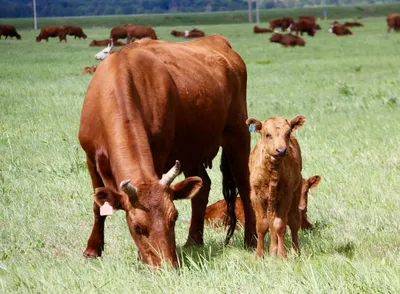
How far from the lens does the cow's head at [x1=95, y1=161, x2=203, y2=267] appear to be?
6.22 meters

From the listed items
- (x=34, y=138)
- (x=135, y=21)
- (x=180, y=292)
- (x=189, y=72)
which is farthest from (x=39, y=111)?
(x=135, y=21)

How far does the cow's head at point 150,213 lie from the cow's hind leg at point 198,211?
1634mm

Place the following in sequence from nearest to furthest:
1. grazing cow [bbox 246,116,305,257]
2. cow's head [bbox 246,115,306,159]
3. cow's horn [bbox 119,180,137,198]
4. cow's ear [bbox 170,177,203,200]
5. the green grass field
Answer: the green grass field
cow's horn [bbox 119,180,137,198]
cow's ear [bbox 170,177,203,200]
cow's head [bbox 246,115,306,159]
grazing cow [bbox 246,116,305,257]

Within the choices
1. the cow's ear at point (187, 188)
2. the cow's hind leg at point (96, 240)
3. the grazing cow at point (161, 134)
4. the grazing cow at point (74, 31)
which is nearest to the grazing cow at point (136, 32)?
the grazing cow at point (74, 31)

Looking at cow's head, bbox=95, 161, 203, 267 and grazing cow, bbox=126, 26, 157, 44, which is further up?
cow's head, bbox=95, 161, 203, 267

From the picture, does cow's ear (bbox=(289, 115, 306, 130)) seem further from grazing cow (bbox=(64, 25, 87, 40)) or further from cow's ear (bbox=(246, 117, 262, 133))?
grazing cow (bbox=(64, 25, 87, 40))

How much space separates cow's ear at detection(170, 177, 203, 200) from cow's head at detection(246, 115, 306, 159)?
741mm

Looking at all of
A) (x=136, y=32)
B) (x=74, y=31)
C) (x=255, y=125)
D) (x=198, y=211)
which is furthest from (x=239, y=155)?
(x=74, y=31)

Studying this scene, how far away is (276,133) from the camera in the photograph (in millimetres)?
7047

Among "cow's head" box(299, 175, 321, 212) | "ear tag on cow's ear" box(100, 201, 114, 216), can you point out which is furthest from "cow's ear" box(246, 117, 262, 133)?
"ear tag on cow's ear" box(100, 201, 114, 216)

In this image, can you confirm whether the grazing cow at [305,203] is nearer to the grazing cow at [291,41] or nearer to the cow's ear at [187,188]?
the cow's ear at [187,188]

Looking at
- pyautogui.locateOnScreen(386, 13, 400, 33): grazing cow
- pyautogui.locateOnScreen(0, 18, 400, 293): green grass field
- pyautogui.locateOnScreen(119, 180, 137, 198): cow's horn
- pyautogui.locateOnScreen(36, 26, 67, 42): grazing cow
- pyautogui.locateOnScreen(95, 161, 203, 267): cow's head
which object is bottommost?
pyautogui.locateOnScreen(386, 13, 400, 33): grazing cow

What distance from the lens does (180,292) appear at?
5.56 meters

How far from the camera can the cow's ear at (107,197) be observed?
636cm
